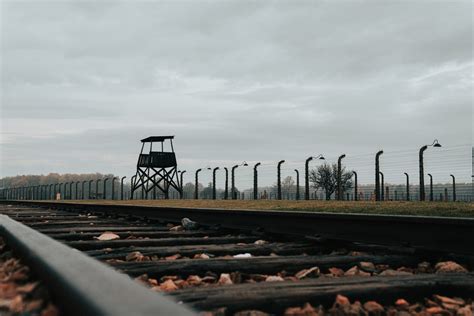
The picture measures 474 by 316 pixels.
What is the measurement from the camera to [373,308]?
2.19 meters

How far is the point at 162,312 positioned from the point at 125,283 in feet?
0.98

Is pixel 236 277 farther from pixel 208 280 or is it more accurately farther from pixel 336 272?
pixel 336 272

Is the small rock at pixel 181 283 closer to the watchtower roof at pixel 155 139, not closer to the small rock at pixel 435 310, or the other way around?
the small rock at pixel 435 310

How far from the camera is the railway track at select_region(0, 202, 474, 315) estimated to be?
223 centimetres

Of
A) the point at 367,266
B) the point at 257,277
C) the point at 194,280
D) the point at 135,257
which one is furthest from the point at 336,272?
the point at 135,257

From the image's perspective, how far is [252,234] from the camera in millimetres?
5656

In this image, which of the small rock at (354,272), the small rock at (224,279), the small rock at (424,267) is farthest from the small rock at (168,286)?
the small rock at (424,267)

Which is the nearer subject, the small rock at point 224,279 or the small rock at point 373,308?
the small rock at point 373,308

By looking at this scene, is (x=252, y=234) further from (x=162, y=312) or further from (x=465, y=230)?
(x=162, y=312)

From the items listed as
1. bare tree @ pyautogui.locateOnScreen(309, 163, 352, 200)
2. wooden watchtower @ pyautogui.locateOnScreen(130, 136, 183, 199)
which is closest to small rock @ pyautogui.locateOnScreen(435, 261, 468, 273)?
wooden watchtower @ pyautogui.locateOnScreen(130, 136, 183, 199)

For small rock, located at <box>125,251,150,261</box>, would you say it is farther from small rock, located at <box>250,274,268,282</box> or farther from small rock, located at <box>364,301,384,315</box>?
small rock, located at <box>364,301,384,315</box>

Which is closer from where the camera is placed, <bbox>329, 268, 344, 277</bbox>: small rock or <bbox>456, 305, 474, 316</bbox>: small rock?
<bbox>456, 305, 474, 316</bbox>: small rock

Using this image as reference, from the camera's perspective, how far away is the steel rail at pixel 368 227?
368 centimetres

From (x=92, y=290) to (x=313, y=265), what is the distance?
2.25 m
